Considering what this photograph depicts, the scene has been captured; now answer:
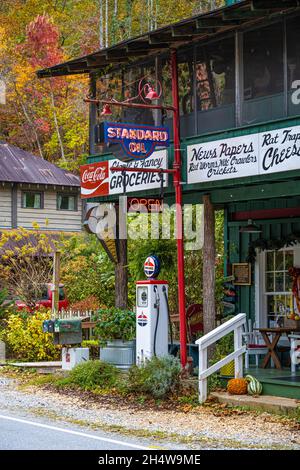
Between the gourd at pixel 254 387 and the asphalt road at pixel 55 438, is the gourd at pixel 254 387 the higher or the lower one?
the higher one

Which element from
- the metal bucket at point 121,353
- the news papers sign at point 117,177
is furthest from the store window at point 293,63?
the metal bucket at point 121,353

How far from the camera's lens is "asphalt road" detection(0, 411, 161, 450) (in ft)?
38.1

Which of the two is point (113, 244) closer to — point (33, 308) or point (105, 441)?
point (33, 308)

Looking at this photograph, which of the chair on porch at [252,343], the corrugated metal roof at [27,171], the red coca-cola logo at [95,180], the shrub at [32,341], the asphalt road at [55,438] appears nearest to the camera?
the asphalt road at [55,438]

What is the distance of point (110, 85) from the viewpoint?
1998 centimetres

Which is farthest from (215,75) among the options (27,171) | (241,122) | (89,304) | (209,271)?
(27,171)

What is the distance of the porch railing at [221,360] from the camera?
52.0ft

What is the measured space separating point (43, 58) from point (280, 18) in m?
34.5

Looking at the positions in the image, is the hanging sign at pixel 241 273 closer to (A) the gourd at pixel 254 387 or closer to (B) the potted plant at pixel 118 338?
(B) the potted plant at pixel 118 338

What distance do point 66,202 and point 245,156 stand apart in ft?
91.7

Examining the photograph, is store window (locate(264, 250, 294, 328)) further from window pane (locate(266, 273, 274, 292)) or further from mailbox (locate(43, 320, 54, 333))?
mailbox (locate(43, 320, 54, 333))

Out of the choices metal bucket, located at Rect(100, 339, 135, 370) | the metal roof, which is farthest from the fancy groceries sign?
Answer: metal bucket, located at Rect(100, 339, 135, 370)

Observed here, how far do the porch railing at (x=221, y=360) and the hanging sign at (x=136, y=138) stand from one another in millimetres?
3337

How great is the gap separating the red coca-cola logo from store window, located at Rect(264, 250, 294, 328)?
→ 145 inches
